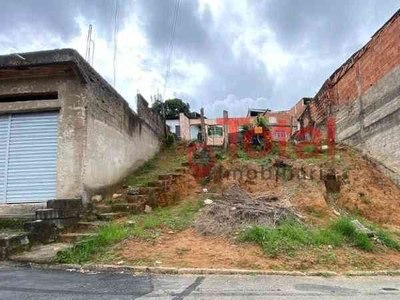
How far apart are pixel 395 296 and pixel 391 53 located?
8156 mm

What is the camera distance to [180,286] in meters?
5.05

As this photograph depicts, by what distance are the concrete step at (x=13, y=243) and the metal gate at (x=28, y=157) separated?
1.70 metres

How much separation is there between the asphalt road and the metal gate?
3.17 m

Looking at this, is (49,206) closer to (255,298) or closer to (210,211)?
(210,211)

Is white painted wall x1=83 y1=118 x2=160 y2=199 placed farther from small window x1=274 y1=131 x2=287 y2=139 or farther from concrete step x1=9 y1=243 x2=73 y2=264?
small window x1=274 y1=131 x2=287 y2=139

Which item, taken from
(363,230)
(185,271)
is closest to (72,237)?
(185,271)

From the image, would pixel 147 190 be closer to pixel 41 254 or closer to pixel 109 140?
pixel 109 140

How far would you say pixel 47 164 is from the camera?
885cm

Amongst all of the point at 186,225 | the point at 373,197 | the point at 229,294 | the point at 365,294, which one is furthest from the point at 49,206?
the point at 373,197

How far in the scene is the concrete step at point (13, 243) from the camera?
662 centimetres

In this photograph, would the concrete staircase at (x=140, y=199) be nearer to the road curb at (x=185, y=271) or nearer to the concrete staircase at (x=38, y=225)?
the concrete staircase at (x=38, y=225)

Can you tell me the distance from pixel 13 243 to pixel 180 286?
3.64m

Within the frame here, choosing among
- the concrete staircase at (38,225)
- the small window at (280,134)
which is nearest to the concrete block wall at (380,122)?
the small window at (280,134)

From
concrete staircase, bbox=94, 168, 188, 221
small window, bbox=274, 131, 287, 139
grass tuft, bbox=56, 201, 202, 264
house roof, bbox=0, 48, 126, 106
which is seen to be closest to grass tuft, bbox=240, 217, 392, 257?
grass tuft, bbox=56, 201, 202, 264
